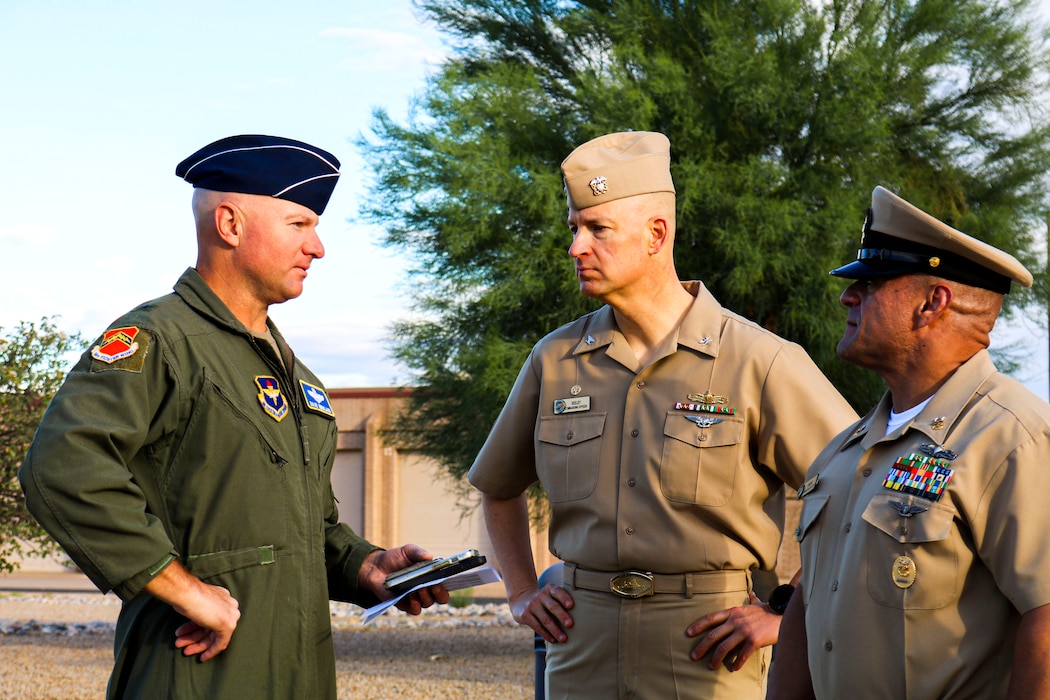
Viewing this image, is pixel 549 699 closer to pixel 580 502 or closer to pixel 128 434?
pixel 580 502

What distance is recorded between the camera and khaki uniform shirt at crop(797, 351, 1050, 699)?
7.98 ft

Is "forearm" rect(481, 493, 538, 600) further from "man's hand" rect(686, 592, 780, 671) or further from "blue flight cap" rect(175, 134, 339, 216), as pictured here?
"blue flight cap" rect(175, 134, 339, 216)

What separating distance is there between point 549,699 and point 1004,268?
1966 millimetres

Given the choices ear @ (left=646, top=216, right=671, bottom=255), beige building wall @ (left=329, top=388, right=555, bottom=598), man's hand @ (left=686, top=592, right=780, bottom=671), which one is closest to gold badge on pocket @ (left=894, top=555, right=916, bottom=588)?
man's hand @ (left=686, top=592, right=780, bottom=671)

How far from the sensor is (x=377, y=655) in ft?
45.0

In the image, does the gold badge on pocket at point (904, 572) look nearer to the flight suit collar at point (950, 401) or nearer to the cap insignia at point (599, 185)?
the flight suit collar at point (950, 401)

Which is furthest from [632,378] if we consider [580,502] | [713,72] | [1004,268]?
[713,72]

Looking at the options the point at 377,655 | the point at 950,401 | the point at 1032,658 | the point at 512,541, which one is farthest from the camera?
the point at 377,655

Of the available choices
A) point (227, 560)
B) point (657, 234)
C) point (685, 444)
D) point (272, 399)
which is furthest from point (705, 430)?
point (227, 560)

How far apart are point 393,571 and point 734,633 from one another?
1070 mm

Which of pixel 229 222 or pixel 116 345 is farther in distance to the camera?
pixel 229 222

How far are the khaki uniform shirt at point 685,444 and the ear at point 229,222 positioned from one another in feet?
3.87

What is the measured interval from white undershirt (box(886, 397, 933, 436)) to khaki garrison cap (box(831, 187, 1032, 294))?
327mm

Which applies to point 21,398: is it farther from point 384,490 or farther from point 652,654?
point 384,490
